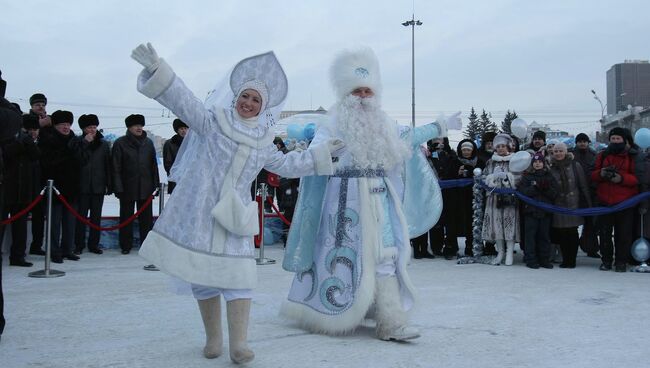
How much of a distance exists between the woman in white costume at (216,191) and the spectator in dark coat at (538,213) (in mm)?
4963

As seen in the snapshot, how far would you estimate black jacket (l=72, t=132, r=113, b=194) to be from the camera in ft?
28.4

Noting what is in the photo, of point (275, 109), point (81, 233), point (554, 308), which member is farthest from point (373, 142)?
point (81, 233)

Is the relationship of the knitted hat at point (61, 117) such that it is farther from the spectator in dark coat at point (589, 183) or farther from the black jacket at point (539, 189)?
the spectator in dark coat at point (589, 183)

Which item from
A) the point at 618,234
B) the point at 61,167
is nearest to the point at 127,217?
the point at 61,167

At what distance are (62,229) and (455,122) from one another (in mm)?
5410

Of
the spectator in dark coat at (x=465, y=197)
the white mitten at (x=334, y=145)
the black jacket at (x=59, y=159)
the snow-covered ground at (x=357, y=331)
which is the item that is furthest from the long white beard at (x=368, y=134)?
the black jacket at (x=59, y=159)

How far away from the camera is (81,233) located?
29.1 ft

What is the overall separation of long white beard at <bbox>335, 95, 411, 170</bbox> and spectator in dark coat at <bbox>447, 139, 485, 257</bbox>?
168 inches

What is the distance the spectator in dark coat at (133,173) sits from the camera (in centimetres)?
883

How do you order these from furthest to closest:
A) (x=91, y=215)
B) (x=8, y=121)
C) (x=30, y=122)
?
(x=91, y=215), (x=30, y=122), (x=8, y=121)

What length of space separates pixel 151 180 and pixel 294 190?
2669mm

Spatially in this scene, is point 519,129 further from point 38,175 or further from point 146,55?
point 146,55

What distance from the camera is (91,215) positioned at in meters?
8.83

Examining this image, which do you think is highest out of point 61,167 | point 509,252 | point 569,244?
point 61,167
